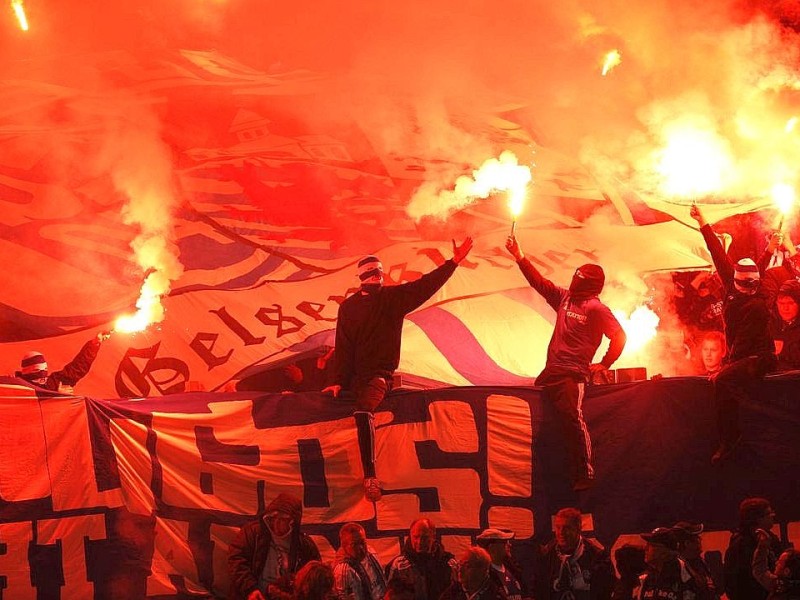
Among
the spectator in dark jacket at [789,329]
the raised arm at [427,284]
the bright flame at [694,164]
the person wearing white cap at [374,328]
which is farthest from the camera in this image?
the bright flame at [694,164]

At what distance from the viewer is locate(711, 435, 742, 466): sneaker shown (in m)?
7.67

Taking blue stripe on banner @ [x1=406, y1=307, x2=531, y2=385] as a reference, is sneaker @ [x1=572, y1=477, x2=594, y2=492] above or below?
below

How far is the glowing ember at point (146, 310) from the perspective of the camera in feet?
30.7

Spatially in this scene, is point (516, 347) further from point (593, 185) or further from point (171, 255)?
point (171, 255)

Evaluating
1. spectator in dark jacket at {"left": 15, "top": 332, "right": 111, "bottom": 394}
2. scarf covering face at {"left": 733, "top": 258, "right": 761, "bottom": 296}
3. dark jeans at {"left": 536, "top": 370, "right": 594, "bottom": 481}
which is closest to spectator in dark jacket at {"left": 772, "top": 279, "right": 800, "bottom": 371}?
scarf covering face at {"left": 733, "top": 258, "right": 761, "bottom": 296}

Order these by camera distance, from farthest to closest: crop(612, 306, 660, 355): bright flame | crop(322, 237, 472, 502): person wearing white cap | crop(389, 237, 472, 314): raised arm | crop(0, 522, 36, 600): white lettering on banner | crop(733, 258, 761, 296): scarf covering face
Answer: crop(612, 306, 660, 355): bright flame < crop(389, 237, 472, 314): raised arm < crop(322, 237, 472, 502): person wearing white cap < crop(733, 258, 761, 296): scarf covering face < crop(0, 522, 36, 600): white lettering on banner

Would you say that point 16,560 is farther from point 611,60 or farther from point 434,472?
point 611,60

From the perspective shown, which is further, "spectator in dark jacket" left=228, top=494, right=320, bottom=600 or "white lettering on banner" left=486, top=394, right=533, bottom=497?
"white lettering on banner" left=486, top=394, right=533, bottom=497

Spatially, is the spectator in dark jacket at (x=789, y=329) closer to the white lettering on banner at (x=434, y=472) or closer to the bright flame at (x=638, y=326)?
the bright flame at (x=638, y=326)

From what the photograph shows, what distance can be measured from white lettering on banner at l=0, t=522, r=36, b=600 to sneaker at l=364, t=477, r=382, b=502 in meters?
2.35

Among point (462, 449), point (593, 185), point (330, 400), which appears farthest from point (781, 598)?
point (593, 185)

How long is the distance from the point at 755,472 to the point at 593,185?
4.39 metres

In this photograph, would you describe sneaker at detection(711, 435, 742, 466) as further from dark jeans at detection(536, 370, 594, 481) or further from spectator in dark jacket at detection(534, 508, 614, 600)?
spectator in dark jacket at detection(534, 508, 614, 600)

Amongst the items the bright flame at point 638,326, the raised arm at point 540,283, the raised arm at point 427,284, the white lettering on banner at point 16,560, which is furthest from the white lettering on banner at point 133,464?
the bright flame at point 638,326
